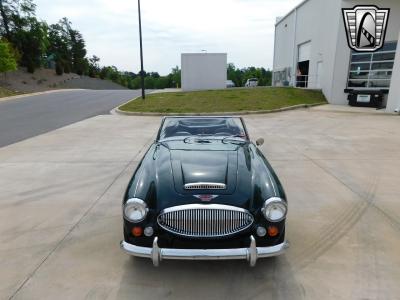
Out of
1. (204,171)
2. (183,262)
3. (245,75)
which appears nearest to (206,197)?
(204,171)

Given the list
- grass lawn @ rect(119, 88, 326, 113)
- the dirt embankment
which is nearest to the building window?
grass lawn @ rect(119, 88, 326, 113)

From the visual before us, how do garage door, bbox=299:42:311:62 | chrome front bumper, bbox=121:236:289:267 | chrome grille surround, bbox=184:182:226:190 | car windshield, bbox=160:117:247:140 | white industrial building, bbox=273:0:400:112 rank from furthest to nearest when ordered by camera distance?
1. garage door, bbox=299:42:311:62
2. white industrial building, bbox=273:0:400:112
3. car windshield, bbox=160:117:247:140
4. chrome grille surround, bbox=184:182:226:190
5. chrome front bumper, bbox=121:236:289:267

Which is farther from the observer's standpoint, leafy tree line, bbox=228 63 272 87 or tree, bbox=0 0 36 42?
leafy tree line, bbox=228 63 272 87

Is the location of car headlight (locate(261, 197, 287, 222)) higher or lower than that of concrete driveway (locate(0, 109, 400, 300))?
higher

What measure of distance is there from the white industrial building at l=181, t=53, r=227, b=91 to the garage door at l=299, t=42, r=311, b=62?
667 centimetres

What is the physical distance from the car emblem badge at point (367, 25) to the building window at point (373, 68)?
0.46 m

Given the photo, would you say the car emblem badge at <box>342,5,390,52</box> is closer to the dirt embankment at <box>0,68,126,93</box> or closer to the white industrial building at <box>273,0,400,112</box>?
the white industrial building at <box>273,0,400,112</box>

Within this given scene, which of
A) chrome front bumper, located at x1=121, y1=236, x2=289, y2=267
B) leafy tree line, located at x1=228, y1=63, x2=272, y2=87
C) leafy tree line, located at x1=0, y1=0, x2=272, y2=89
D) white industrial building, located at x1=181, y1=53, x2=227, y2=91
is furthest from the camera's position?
leafy tree line, located at x1=228, y1=63, x2=272, y2=87

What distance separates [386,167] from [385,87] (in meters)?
13.4

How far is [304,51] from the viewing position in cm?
2614

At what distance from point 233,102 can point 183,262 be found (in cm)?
1489

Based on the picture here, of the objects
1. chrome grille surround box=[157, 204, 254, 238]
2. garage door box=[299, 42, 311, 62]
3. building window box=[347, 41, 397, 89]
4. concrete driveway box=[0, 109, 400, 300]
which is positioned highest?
garage door box=[299, 42, 311, 62]

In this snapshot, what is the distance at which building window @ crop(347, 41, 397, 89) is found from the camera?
1709cm

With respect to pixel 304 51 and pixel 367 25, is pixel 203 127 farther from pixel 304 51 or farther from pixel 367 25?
pixel 304 51
